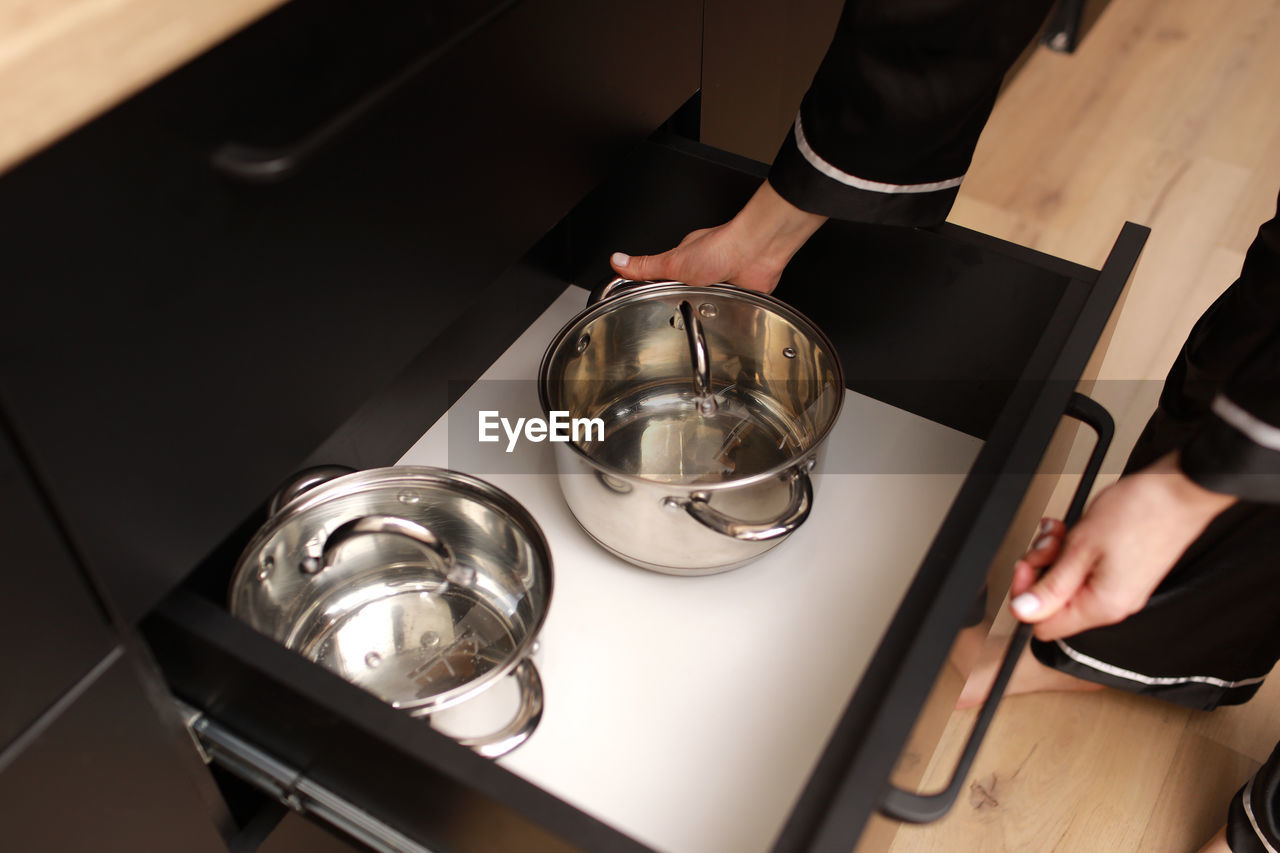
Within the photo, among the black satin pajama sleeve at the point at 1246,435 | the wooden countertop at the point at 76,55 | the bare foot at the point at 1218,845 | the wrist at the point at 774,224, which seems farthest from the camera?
the bare foot at the point at 1218,845

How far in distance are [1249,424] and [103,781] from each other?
0.65 metres

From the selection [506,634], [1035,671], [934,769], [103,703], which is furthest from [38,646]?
[1035,671]

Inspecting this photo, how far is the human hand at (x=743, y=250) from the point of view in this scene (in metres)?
0.83

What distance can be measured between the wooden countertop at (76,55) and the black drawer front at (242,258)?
0.01 meters

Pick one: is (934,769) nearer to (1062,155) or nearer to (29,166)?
(29,166)

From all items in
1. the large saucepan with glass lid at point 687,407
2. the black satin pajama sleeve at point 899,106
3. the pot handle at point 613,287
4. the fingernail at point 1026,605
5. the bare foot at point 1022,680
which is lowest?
the bare foot at point 1022,680

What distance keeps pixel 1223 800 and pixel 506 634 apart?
2.42ft

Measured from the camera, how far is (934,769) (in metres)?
1.06

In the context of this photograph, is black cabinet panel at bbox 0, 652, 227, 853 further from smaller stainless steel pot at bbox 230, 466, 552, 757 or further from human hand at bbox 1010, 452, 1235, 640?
human hand at bbox 1010, 452, 1235, 640

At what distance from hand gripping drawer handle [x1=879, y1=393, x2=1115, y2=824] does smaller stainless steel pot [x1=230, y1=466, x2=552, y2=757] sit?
27 centimetres

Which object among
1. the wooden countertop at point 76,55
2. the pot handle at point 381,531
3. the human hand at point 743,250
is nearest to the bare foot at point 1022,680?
the human hand at point 743,250

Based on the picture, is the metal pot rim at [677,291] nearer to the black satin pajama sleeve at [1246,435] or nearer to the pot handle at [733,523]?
the pot handle at [733,523]

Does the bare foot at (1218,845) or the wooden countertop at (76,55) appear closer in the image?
the wooden countertop at (76,55)

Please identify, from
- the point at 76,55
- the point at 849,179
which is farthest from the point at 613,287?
the point at 76,55
